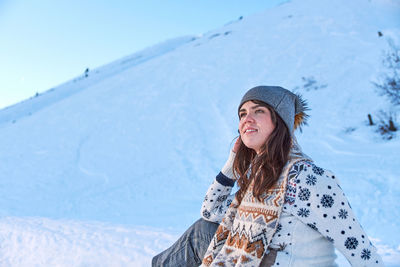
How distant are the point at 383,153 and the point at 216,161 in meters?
3.54

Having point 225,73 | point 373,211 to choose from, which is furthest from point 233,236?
point 225,73

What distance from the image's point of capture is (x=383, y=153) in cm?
655

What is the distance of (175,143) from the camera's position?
934cm

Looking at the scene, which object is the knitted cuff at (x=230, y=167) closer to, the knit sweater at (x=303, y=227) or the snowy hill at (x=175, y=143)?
the knit sweater at (x=303, y=227)

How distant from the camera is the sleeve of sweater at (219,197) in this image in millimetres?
2055

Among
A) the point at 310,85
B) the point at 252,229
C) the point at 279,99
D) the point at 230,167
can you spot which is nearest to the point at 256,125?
the point at 279,99

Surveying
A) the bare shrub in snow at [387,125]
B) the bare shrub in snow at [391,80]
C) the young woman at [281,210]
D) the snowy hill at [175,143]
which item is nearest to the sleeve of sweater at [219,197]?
the young woman at [281,210]

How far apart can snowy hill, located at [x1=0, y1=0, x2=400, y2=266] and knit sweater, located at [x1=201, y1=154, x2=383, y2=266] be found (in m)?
1.49

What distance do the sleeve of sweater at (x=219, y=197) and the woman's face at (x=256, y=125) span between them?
30 centimetres

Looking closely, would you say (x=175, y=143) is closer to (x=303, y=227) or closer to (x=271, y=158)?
(x=271, y=158)

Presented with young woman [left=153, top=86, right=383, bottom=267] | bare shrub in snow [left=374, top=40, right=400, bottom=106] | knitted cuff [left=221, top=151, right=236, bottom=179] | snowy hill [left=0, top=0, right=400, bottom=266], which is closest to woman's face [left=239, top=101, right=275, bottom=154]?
young woman [left=153, top=86, right=383, bottom=267]

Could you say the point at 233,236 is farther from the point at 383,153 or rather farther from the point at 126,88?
the point at 126,88

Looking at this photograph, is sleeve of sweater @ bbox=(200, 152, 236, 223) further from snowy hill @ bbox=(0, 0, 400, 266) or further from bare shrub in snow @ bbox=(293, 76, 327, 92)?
bare shrub in snow @ bbox=(293, 76, 327, 92)

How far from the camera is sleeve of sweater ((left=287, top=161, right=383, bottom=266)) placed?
1414 mm
